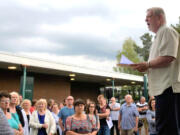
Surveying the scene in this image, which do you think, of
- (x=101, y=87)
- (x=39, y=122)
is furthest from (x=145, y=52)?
(x=39, y=122)

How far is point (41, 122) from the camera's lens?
20.0 feet

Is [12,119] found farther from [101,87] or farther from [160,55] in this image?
[101,87]

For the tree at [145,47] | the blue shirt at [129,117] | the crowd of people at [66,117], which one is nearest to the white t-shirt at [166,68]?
the crowd of people at [66,117]

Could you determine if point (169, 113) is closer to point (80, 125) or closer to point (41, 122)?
point (80, 125)

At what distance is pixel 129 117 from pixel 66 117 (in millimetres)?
2611

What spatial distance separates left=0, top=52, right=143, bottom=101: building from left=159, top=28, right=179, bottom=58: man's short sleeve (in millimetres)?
10524

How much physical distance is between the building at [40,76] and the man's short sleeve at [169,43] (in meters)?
10.5

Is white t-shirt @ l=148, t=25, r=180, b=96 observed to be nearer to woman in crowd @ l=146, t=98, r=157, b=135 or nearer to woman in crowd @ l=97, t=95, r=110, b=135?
woman in crowd @ l=146, t=98, r=157, b=135


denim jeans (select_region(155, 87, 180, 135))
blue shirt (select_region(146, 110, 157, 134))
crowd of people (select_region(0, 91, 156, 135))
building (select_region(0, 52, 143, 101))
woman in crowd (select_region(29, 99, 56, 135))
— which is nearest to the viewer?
denim jeans (select_region(155, 87, 180, 135))

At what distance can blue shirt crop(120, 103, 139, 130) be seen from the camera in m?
7.96

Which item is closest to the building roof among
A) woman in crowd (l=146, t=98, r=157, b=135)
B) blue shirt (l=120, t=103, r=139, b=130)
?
blue shirt (l=120, t=103, r=139, b=130)

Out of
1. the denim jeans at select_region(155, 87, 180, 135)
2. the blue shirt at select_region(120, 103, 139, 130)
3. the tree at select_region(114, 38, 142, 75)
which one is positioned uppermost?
the tree at select_region(114, 38, 142, 75)

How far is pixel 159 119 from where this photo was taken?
1953 millimetres

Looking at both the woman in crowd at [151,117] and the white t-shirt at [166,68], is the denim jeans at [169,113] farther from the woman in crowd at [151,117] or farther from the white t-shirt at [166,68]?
the woman in crowd at [151,117]
